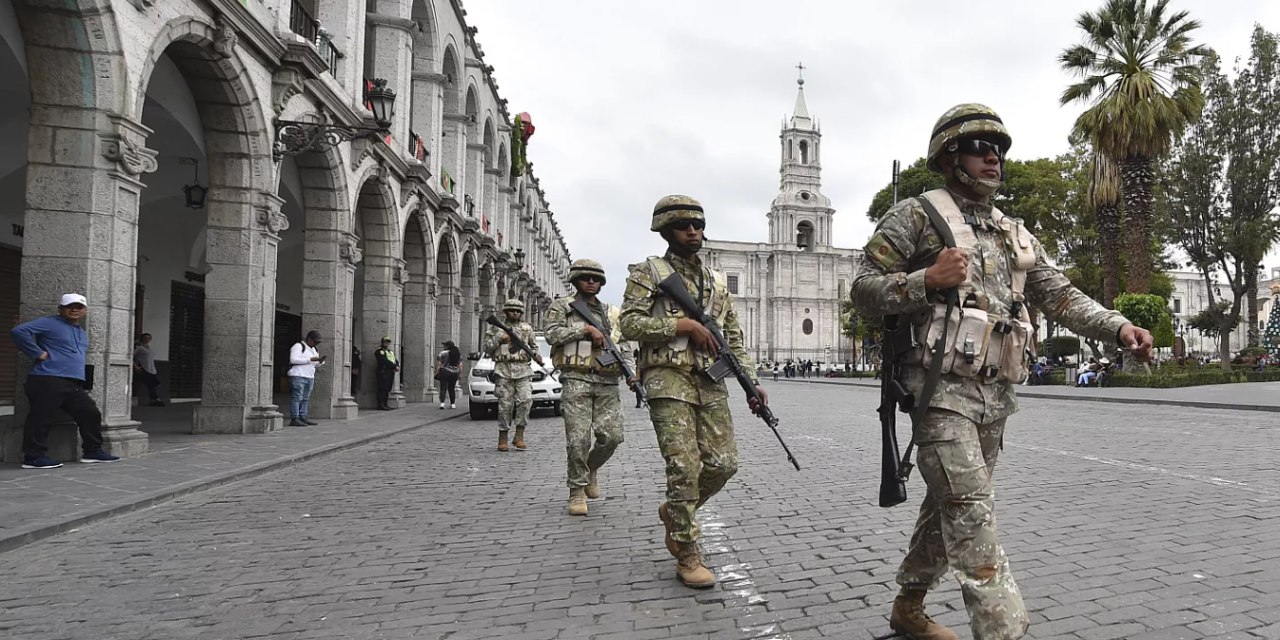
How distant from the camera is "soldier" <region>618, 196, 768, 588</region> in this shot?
3.87 metres

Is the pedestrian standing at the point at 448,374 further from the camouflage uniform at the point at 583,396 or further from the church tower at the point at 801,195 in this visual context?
the church tower at the point at 801,195

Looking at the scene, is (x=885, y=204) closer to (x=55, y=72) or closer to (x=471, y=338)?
(x=471, y=338)

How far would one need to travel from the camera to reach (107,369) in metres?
7.95

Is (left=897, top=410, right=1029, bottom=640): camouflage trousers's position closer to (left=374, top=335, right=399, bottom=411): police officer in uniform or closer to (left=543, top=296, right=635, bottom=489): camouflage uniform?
(left=543, top=296, right=635, bottom=489): camouflage uniform

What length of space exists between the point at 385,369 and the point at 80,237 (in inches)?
385

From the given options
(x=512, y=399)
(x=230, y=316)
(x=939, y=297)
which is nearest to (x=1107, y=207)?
(x=512, y=399)

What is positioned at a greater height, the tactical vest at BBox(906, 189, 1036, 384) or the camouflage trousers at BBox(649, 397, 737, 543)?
the tactical vest at BBox(906, 189, 1036, 384)

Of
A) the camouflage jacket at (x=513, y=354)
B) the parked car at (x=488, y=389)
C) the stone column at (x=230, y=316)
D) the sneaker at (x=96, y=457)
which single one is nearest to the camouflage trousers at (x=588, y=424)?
the camouflage jacket at (x=513, y=354)

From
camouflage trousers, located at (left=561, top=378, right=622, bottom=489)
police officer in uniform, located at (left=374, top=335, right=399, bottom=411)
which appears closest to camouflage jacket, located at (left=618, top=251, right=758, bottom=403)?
camouflage trousers, located at (left=561, top=378, right=622, bottom=489)

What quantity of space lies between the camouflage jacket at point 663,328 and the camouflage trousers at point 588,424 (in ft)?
6.08

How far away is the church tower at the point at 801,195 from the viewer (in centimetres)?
9525

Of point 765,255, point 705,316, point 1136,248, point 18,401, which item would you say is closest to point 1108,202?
point 1136,248

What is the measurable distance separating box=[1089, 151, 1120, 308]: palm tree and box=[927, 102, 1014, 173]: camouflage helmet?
26506 mm

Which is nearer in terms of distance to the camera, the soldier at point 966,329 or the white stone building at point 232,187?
the soldier at point 966,329
